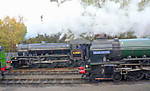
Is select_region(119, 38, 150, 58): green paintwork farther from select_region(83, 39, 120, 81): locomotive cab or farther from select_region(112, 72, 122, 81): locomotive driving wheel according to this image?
select_region(112, 72, 122, 81): locomotive driving wheel

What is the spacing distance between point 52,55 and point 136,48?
7736 mm

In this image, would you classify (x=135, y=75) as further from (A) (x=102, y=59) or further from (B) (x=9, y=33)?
(B) (x=9, y=33)

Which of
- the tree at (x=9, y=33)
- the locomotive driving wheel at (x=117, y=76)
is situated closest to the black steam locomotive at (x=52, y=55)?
the locomotive driving wheel at (x=117, y=76)

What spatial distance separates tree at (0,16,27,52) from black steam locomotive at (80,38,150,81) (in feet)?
61.7

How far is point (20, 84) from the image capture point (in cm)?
857

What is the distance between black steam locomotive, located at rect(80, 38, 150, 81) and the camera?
8312mm

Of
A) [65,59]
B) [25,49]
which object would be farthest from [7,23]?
[65,59]

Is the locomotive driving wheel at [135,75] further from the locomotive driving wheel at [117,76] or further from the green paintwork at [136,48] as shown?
the green paintwork at [136,48]

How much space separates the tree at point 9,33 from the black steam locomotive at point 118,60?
18.8 meters

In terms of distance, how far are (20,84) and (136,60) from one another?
21.2ft

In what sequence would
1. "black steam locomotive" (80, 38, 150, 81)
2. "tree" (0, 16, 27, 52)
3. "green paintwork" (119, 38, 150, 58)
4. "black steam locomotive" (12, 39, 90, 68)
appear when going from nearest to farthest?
1. "black steam locomotive" (80, 38, 150, 81)
2. "green paintwork" (119, 38, 150, 58)
3. "black steam locomotive" (12, 39, 90, 68)
4. "tree" (0, 16, 27, 52)

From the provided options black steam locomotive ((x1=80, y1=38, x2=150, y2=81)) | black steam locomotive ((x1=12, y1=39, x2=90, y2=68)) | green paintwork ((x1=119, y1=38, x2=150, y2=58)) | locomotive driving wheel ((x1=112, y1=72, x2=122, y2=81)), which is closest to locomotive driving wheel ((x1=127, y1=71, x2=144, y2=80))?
black steam locomotive ((x1=80, y1=38, x2=150, y2=81))

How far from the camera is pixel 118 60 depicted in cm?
866

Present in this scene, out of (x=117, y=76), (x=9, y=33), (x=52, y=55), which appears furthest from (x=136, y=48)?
(x=9, y=33)
